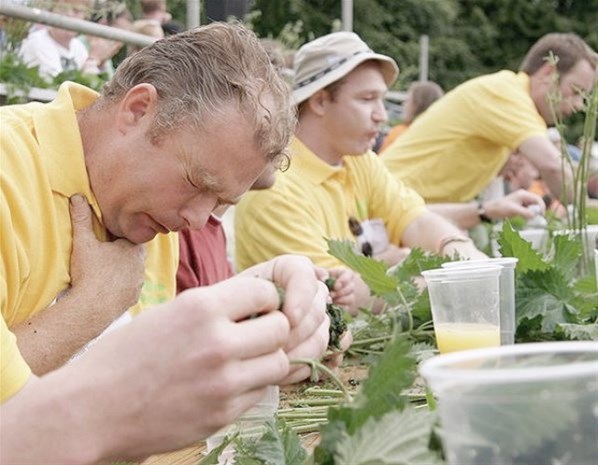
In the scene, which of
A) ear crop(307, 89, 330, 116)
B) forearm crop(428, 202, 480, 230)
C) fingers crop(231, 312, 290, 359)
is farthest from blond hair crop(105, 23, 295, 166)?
forearm crop(428, 202, 480, 230)

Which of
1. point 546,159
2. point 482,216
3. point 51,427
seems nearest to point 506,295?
point 51,427

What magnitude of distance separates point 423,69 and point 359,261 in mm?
7625

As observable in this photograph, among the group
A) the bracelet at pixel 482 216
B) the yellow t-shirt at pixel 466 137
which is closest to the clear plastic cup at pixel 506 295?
the bracelet at pixel 482 216

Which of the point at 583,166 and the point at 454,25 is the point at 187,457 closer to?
the point at 583,166

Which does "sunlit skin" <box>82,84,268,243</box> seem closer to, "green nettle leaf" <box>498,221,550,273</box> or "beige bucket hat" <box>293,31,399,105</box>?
"green nettle leaf" <box>498,221,550,273</box>

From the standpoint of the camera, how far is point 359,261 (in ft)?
6.14


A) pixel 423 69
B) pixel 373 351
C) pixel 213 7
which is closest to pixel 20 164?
pixel 373 351

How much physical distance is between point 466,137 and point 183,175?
3023 millimetres

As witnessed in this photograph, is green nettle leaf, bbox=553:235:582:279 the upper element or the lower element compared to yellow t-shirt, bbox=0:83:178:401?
lower

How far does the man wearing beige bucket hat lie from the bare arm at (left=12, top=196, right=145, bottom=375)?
1273 mm

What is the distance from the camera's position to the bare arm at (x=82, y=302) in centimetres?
142

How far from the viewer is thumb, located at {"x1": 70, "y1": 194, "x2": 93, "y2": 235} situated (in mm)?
1446

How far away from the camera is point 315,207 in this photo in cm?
A: 294

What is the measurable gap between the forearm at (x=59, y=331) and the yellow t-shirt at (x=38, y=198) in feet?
0.07
